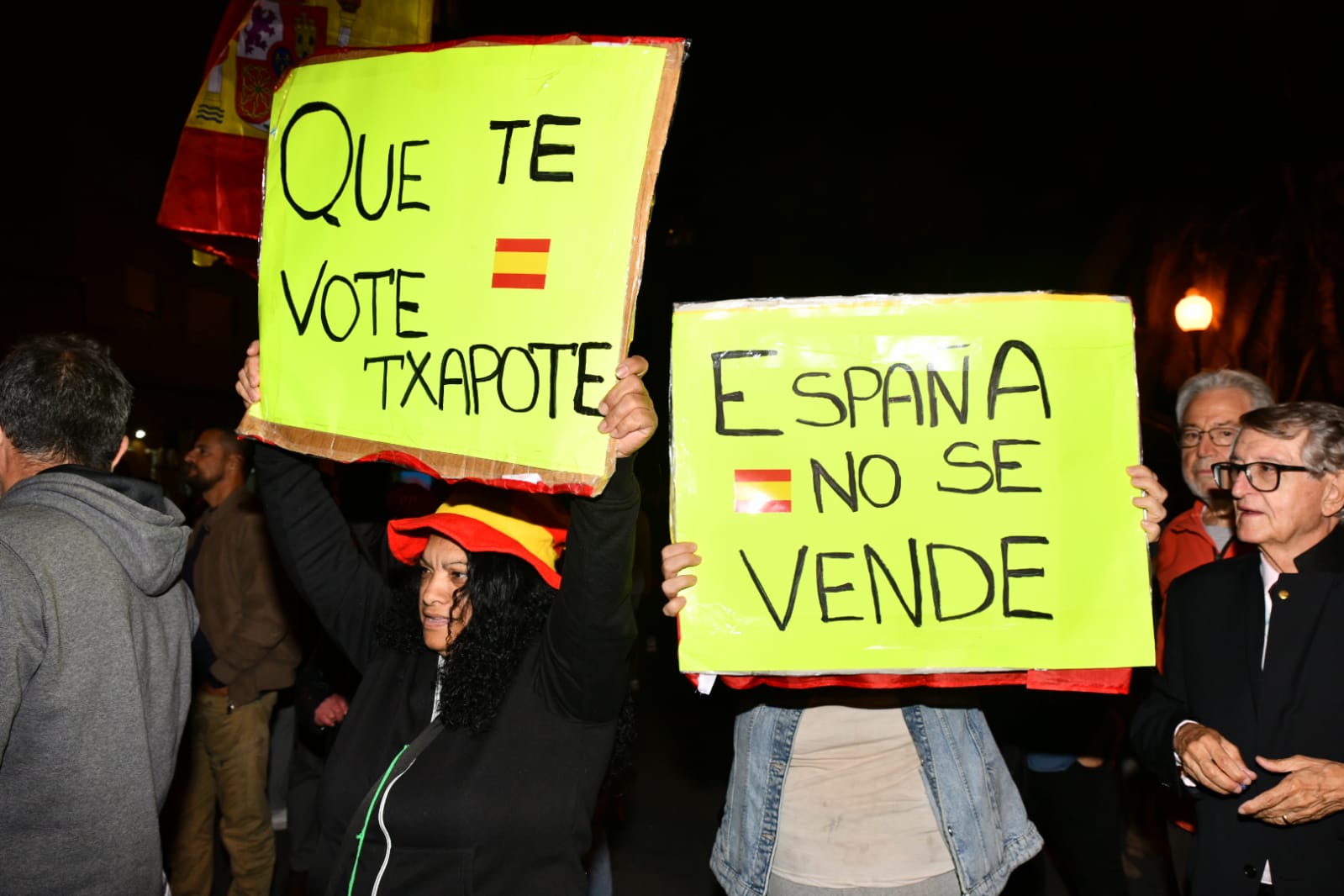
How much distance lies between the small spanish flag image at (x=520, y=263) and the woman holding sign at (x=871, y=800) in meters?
1.29

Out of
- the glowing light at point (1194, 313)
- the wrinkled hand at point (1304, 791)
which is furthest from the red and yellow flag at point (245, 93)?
the glowing light at point (1194, 313)

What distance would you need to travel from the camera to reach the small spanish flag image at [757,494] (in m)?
2.19

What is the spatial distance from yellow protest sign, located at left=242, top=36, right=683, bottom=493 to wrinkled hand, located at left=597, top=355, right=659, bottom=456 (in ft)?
0.08

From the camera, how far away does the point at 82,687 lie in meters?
2.21

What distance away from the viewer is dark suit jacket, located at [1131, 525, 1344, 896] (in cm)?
247

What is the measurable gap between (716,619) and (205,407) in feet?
85.5

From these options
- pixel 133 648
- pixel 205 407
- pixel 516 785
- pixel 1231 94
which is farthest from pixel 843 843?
pixel 205 407

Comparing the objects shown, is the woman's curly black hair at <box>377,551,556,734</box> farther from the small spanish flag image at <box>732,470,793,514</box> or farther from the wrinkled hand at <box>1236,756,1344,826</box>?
the wrinkled hand at <box>1236,756,1344,826</box>

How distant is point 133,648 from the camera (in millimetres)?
2357

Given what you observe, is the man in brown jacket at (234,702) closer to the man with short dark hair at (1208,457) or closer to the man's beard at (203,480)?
the man's beard at (203,480)

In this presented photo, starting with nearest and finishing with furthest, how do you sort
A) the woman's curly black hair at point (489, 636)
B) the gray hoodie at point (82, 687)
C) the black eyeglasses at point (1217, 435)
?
the gray hoodie at point (82, 687) → the woman's curly black hair at point (489, 636) → the black eyeglasses at point (1217, 435)

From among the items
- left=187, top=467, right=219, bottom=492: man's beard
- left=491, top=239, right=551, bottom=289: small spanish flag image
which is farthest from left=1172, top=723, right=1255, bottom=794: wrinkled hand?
left=187, top=467, right=219, bottom=492: man's beard

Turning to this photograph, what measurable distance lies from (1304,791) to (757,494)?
1.48 m

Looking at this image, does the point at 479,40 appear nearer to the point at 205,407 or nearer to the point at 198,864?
the point at 198,864
